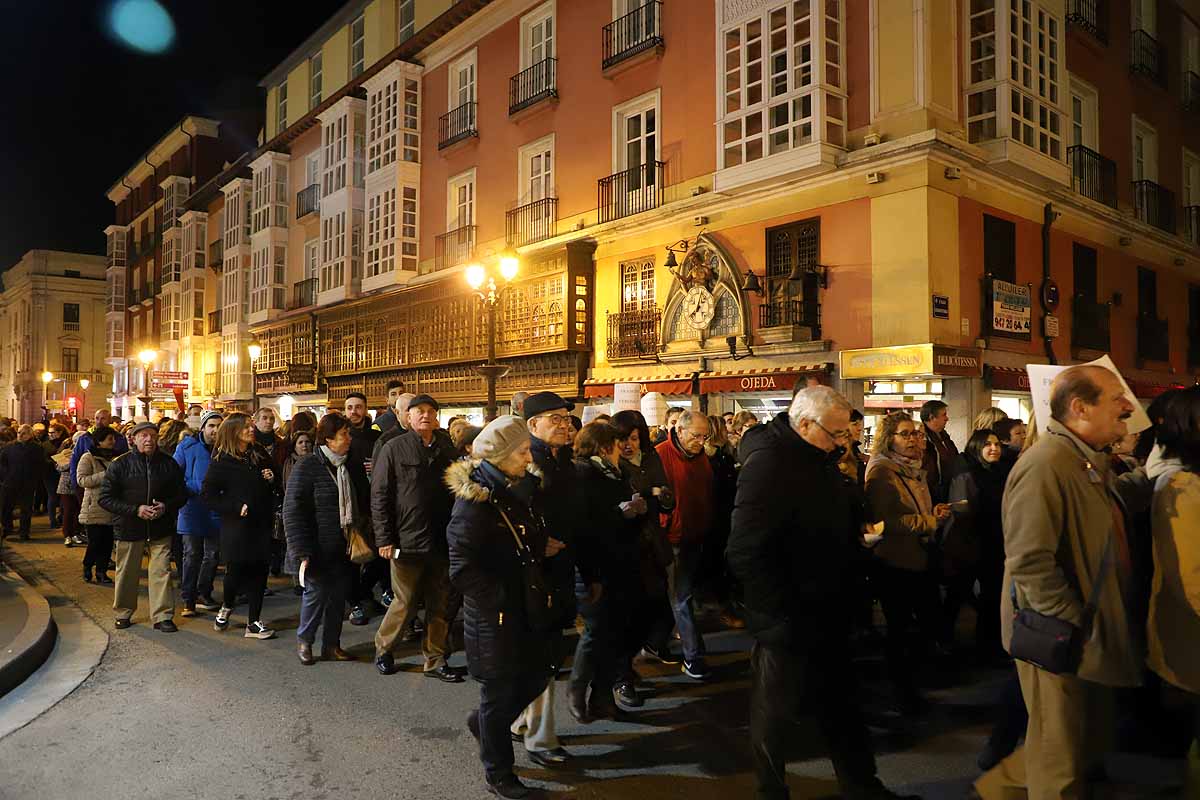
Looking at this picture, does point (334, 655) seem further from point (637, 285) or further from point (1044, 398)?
point (637, 285)

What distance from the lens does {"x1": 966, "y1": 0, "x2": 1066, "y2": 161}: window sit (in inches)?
549

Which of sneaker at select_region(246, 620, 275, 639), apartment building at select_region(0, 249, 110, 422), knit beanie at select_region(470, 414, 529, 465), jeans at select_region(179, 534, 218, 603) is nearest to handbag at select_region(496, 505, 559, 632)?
knit beanie at select_region(470, 414, 529, 465)

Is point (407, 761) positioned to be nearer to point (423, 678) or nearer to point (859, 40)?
point (423, 678)

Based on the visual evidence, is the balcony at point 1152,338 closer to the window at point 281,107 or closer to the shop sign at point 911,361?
the shop sign at point 911,361

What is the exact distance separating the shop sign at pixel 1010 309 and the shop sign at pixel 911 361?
910 millimetres

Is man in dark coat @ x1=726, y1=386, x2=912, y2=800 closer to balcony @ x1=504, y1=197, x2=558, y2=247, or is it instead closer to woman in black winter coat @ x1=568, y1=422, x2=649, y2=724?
woman in black winter coat @ x1=568, y1=422, x2=649, y2=724

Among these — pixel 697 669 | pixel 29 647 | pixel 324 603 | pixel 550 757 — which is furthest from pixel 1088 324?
pixel 29 647

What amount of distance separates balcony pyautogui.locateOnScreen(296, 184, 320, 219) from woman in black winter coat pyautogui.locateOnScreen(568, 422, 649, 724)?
27082mm

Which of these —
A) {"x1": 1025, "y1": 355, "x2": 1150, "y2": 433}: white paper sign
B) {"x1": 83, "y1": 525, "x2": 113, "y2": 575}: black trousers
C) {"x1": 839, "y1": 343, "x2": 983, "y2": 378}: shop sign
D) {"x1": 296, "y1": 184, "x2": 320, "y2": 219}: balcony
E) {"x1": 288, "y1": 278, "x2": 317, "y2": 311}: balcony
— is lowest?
{"x1": 83, "y1": 525, "x2": 113, "y2": 575}: black trousers

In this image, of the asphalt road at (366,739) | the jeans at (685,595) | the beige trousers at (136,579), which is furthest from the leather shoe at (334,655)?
the jeans at (685,595)

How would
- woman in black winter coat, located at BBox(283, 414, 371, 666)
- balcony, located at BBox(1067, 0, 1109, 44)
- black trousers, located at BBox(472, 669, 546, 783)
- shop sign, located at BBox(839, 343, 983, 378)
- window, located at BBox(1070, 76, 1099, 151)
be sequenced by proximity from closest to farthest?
1. black trousers, located at BBox(472, 669, 546, 783)
2. woman in black winter coat, located at BBox(283, 414, 371, 666)
3. shop sign, located at BBox(839, 343, 983, 378)
4. balcony, located at BBox(1067, 0, 1109, 44)
5. window, located at BBox(1070, 76, 1099, 151)

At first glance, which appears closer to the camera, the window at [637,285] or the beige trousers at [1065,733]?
the beige trousers at [1065,733]

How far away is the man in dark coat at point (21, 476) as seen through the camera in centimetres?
1328

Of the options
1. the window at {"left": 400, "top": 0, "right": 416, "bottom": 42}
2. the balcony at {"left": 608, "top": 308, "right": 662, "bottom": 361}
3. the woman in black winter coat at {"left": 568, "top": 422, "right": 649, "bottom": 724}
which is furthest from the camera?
the window at {"left": 400, "top": 0, "right": 416, "bottom": 42}
